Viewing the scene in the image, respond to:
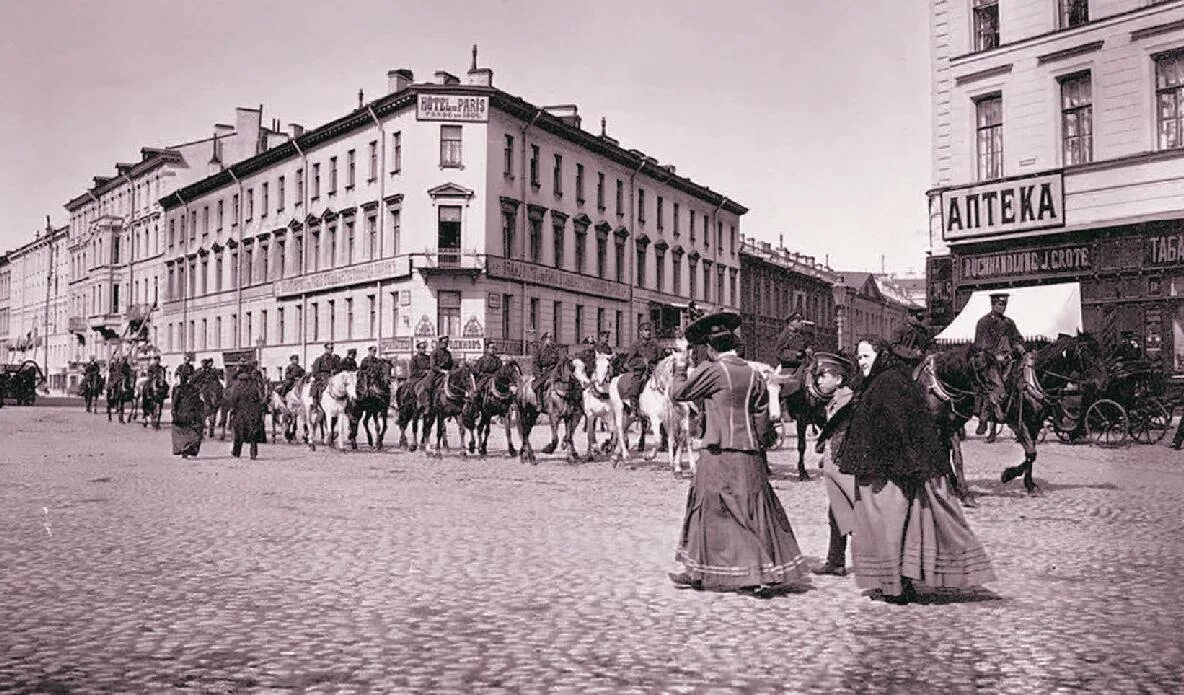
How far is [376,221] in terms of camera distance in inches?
1761

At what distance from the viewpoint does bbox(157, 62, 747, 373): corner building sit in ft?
138

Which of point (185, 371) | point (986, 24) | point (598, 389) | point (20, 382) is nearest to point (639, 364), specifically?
point (598, 389)

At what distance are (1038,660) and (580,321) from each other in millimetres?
43895

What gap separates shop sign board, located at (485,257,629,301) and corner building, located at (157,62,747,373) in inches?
3.7

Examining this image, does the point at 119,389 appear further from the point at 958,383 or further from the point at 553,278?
the point at 958,383

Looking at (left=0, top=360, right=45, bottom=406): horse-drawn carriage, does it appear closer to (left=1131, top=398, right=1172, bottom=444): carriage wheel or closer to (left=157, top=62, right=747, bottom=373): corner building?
(left=157, top=62, right=747, bottom=373): corner building

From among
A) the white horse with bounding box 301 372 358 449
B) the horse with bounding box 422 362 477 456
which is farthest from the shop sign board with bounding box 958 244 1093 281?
the white horse with bounding box 301 372 358 449

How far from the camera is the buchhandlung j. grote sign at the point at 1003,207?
78.1 feet

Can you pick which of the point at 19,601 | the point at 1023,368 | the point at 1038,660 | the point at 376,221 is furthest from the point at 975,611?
the point at 376,221

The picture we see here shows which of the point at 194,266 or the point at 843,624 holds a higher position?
the point at 194,266

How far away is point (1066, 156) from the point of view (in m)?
23.9

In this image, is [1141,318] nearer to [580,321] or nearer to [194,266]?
[580,321]

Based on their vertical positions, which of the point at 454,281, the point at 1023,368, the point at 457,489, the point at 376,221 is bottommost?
the point at 457,489

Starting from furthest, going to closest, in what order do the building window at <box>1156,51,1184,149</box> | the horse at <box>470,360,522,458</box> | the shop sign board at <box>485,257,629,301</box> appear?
the shop sign board at <box>485,257,629,301</box>, the building window at <box>1156,51,1184,149</box>, the horse at <box>470,360,522,458</box>
